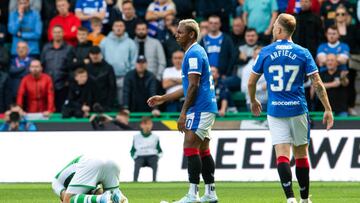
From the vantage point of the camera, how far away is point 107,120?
74.6 ft

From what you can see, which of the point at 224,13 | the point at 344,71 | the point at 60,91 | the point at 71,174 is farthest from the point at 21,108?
the point at 71,174

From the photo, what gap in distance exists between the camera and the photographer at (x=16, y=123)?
2255 cm

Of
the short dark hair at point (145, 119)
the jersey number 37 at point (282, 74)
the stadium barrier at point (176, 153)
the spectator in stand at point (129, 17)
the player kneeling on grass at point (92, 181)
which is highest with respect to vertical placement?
the spectator in stand at point (129, 17)

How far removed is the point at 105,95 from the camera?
78.0 ft

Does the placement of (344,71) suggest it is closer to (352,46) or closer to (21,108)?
(352,46)

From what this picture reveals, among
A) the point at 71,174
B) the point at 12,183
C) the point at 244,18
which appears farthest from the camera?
the point at 244,18

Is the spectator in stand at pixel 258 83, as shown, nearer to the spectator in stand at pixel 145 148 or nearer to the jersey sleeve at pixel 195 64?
the spectator in stand at pixel 145 148

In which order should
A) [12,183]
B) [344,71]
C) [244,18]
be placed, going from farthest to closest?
[244,18], [344,71], [12,183]

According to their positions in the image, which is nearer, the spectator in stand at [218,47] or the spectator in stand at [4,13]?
the spectator in stand at [218,47]

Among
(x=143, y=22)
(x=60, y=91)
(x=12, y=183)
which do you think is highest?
(x=143, y=22)

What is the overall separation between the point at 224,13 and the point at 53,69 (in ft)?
14.0

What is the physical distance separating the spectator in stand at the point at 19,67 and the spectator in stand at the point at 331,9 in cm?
684

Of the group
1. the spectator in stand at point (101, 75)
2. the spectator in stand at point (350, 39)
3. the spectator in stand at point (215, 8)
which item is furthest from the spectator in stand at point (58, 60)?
the spectator in stand at point (350, 39)

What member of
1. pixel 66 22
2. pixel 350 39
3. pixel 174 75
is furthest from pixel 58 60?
pixel 350 39
